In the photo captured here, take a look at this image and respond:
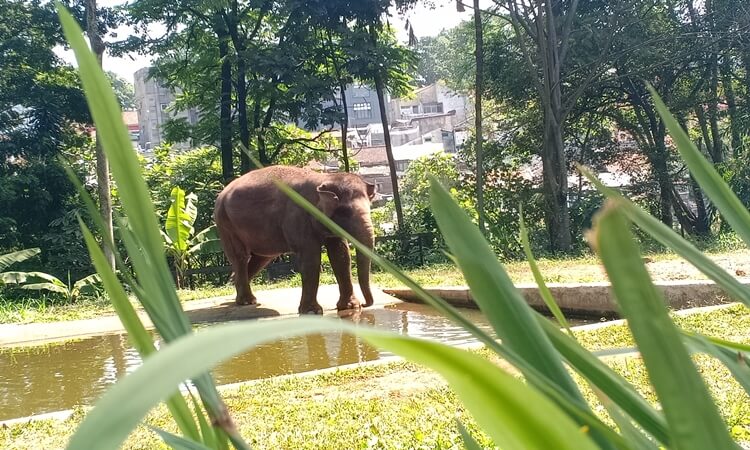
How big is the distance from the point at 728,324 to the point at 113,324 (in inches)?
245

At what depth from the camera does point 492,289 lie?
1.23ft

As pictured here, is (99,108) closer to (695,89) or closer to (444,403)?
(444,403)

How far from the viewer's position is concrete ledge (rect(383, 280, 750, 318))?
6.14m

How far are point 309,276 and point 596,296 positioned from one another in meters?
2.82

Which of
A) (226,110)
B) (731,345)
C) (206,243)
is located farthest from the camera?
(226,110)

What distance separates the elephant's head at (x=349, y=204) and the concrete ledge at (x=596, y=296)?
0.85 metres

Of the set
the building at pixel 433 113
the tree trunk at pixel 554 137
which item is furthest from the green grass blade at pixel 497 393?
the building at pixel 433 113

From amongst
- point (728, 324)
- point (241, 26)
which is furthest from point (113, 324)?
point (241, 26)

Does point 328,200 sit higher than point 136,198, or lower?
lower

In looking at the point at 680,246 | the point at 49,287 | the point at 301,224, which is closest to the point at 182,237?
the point at 49,287

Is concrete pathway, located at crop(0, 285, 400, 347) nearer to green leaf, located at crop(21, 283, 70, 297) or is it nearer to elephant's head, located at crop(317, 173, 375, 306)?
elephant's head, located at crop(317, 173, 375, 306)

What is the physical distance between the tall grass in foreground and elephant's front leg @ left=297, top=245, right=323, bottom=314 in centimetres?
670

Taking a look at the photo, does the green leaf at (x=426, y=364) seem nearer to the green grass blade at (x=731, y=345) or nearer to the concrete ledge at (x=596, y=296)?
the green grass blade at (x=731, y=345)

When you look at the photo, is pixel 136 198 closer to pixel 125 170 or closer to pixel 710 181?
pixel 125 170
